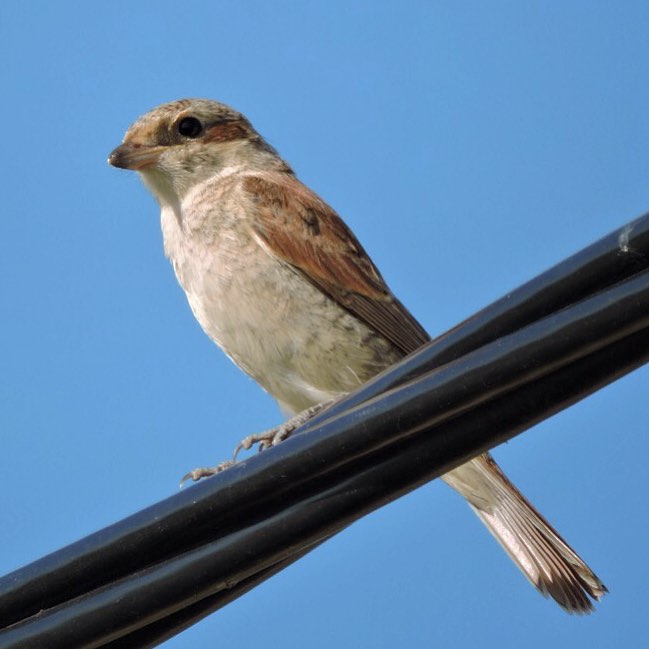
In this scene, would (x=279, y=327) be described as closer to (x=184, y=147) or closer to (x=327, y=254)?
(x=327, y=254)

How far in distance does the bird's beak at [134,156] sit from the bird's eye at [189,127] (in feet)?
0.68

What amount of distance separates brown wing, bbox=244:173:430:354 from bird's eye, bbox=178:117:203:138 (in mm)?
524

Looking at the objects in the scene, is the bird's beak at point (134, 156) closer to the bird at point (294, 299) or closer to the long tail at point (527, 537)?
the bird at point (294, 299)

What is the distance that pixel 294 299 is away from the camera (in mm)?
5625

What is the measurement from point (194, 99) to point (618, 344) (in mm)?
4753

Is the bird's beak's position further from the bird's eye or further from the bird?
the bird's eye

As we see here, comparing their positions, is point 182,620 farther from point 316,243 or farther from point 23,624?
point 316,243

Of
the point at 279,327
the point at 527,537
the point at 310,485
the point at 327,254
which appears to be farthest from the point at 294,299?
the point at 310,485

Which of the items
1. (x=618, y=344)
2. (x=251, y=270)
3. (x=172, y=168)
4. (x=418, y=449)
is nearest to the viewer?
(x=618, y=344)

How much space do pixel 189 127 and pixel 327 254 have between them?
1176 millimetres

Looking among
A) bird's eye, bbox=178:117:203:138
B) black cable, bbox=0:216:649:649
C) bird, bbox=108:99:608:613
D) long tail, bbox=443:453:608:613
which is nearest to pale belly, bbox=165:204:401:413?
bird, bbox=108:99:608:613

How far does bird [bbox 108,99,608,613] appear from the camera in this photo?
550cm

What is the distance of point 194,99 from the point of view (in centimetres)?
680

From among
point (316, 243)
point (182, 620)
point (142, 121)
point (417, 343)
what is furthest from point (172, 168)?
point (182, 620)
